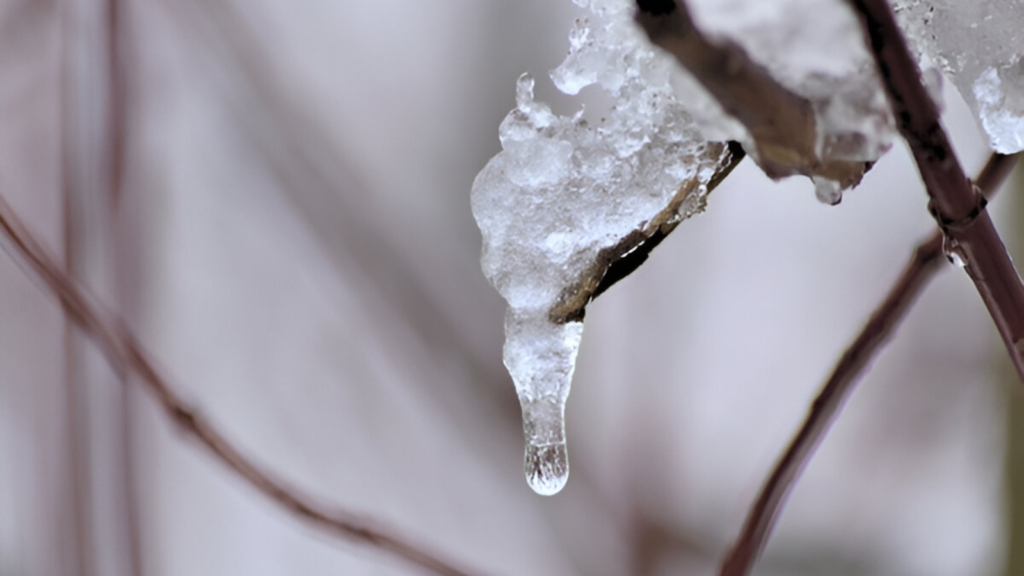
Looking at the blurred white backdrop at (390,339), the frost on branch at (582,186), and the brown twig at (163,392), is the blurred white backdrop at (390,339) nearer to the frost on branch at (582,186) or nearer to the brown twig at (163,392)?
the brown twig at (163,392)

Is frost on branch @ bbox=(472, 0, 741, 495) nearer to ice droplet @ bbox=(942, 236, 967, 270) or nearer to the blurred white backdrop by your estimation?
ice droplet @ bbox=(942, 236, 967, 270)

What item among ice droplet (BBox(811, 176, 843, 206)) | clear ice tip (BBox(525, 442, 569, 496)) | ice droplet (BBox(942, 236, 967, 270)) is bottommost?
clear ice tip (BBox(525, 442, 569, 496))

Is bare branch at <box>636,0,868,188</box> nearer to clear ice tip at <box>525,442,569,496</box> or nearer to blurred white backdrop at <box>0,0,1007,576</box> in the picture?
clear ice tip at <box>525,442,569,496</box>

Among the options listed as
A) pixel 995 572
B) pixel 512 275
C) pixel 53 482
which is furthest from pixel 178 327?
pixel 995 572

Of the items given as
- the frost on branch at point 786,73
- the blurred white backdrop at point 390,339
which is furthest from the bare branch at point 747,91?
the blurred white backdrop at point 390,339

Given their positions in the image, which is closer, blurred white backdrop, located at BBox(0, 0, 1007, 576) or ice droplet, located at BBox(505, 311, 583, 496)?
ice droplet, located at BBox(505, 311, 583, 496)

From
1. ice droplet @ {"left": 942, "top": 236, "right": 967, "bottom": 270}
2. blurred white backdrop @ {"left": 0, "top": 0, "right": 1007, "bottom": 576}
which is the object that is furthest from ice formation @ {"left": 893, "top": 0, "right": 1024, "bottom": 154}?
blurred white backdrop @ {"left": 0, "top": 0, "right": 1007, "bottom": 576}

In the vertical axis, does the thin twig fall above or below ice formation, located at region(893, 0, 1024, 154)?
below

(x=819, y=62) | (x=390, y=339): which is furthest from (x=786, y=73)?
(x=390, y=339)
